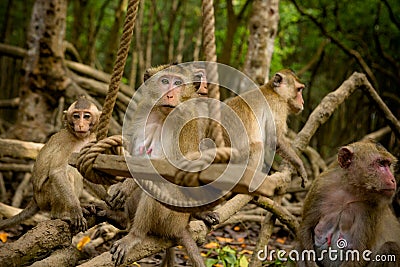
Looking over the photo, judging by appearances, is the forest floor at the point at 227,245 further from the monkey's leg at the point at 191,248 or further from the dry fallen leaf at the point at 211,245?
the monkey's leg at the point at 191,248

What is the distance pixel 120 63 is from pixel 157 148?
27.5 inches

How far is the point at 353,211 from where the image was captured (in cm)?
344

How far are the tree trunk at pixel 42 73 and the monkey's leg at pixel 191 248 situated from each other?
4.33 metres

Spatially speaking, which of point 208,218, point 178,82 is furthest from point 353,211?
point 178,82

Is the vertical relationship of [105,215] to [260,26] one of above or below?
below

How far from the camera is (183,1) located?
12.8 m

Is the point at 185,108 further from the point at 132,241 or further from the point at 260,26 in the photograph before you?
the point at 260,26

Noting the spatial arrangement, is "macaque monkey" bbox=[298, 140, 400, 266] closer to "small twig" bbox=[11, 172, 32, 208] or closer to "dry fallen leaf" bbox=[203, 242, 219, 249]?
"dry fallen leaf" bbox=[203, 242, 219, 249]

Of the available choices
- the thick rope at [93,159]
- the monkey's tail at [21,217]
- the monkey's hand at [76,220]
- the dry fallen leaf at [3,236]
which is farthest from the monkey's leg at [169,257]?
the dry fallen leaf at [3,236]

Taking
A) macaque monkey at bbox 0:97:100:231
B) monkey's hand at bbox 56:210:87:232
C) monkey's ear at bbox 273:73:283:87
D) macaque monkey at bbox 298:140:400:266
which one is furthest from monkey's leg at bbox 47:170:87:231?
monkey's ear at bbox 273:73:283:87

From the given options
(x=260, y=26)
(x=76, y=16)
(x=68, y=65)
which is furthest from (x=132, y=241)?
(x=76, y=16)

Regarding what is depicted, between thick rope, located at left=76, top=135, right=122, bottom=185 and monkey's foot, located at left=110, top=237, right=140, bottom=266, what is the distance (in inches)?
20.9

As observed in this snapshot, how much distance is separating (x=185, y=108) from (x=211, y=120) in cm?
42

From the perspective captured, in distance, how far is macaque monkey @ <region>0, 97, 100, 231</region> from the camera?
3873mm
